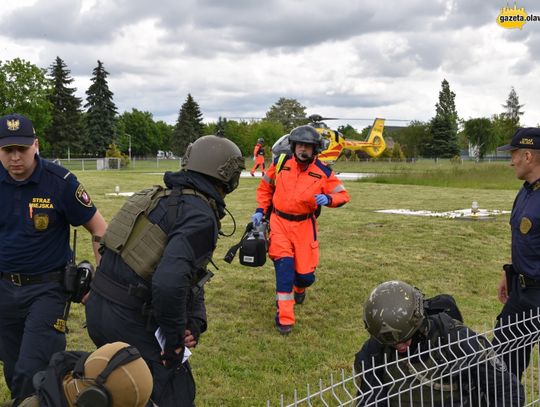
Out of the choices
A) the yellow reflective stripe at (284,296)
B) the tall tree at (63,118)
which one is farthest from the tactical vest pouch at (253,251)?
the tall tree at (63,118)

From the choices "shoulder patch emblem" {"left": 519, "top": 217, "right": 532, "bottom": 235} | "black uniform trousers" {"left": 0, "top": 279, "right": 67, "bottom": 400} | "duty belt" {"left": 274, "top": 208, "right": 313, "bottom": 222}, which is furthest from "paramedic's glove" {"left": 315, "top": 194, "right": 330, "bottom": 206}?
"black uniform trousers" {"left": 0, "top": 279, "right": 67, "bottom": 400}

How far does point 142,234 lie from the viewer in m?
3.21

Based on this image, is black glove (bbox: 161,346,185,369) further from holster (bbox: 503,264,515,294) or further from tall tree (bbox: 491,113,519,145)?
tall tree (bbox: 491,113,519,145)

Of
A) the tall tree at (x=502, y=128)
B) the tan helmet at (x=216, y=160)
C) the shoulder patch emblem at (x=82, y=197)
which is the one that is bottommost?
the shoulder patch emblem at (x=82, y=197)

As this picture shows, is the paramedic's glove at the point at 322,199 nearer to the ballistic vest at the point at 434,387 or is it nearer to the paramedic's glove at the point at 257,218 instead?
the paramedic's glove at the point at 257,218

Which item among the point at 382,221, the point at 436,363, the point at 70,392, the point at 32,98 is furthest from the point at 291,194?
the point at 32,98

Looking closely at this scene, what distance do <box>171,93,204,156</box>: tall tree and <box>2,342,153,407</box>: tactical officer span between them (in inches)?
3341

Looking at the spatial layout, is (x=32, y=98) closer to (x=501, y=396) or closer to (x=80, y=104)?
(x=80, y=104)

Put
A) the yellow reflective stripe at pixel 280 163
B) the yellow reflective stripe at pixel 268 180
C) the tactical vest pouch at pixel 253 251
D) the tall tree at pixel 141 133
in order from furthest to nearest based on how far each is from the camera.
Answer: the tall tree at pixel 141 133, the yellow reflective stripe at pixel 268 180, the yellow reflective stripe at pixel 280 163, the tactical vest pouch at pixel 253 251

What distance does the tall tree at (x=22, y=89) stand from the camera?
182 ft

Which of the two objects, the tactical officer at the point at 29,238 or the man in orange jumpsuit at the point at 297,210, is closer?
the tactical officer at the point at 29,238

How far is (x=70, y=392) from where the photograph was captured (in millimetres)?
1893

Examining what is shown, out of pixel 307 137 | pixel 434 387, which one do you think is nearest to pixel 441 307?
pixel 434 387

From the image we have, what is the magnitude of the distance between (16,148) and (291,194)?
317 centimetres
